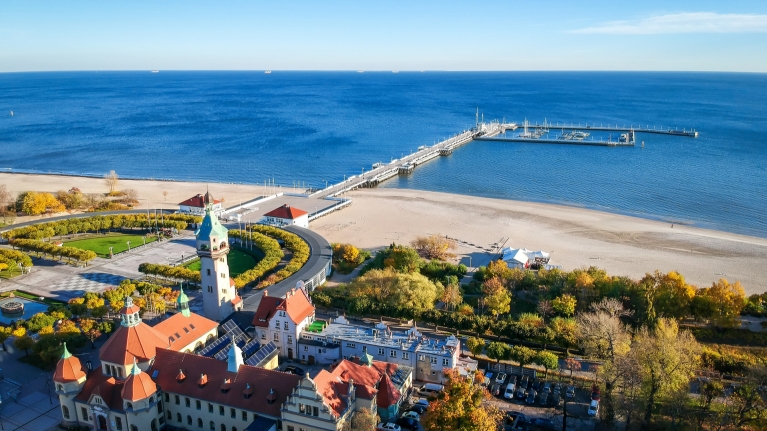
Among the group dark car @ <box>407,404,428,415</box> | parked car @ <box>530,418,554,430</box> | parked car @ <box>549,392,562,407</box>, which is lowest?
parked car @ <box>530,418,554,430</box>

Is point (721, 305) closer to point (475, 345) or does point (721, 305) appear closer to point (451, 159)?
point (475, 345)

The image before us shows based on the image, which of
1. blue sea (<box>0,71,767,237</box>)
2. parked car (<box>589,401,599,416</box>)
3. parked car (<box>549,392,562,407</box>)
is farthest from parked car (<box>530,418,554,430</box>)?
blue sea (<box>0,71,767,237</box>)

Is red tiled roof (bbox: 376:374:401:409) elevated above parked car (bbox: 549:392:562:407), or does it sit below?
above

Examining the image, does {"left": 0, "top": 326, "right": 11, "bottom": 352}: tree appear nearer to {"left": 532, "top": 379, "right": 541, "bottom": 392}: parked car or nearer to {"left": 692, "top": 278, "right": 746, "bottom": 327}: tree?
{"left": 532, "top": 379, "right": 541, "bottom": 392}: parked car

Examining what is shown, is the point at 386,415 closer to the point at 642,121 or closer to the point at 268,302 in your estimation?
the point at 268,302

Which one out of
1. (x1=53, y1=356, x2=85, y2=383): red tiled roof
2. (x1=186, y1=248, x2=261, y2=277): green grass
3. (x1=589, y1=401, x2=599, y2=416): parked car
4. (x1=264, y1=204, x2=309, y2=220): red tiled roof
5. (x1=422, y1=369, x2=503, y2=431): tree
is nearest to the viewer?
(x1=422, y1=369, x2=503, y2=431): tree

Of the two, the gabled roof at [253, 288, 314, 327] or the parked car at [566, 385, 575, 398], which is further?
the gabled roof at [253, 288, 314, 327]

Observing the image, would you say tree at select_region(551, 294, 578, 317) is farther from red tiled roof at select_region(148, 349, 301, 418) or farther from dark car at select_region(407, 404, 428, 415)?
red tiled roof at select_region(148, 349, 301, 418)

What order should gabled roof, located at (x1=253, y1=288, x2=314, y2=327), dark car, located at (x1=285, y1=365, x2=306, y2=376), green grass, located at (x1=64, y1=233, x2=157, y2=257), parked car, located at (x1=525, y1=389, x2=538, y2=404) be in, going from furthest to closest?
green grass, located at (x1=64, y1=233, x2=157, y2=257) → gabled roof, located at (x1=253, y1=288, x2=314, y2=327) → dark car, located at (x1=285, y1=365, x2=306, y2=376) → parked car, located at (x1=525, y1=389, x2=538, y2=404)
